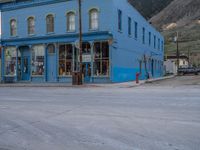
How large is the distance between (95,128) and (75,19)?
28.4 metres

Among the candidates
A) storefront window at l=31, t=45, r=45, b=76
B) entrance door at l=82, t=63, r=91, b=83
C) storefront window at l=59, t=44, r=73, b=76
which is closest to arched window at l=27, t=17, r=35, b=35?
storefront window at l=31, t=45, r=45, b=76

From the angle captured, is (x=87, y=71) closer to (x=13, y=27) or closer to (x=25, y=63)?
(x=25, y=63)

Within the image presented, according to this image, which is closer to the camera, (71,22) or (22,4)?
(71,22)

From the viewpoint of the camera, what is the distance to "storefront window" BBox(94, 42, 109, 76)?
35.1m

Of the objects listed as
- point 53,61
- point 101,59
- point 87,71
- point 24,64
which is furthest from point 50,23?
point 101,59

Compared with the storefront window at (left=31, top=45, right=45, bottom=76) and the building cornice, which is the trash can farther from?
the building cornice

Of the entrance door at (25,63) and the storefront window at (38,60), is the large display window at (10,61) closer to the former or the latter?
the entrance door at (25,63)

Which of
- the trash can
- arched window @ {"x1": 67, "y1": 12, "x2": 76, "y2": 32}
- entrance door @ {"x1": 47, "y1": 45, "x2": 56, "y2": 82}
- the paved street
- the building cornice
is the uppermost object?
the building cornice

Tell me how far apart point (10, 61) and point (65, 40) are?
7857 mm

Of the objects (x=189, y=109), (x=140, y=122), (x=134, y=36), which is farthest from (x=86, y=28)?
(x=140, y=122)

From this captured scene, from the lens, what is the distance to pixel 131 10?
1636 inches

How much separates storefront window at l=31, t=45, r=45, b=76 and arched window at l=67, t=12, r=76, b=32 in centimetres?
359

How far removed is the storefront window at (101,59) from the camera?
35.1 m

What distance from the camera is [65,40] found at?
36875 mm
